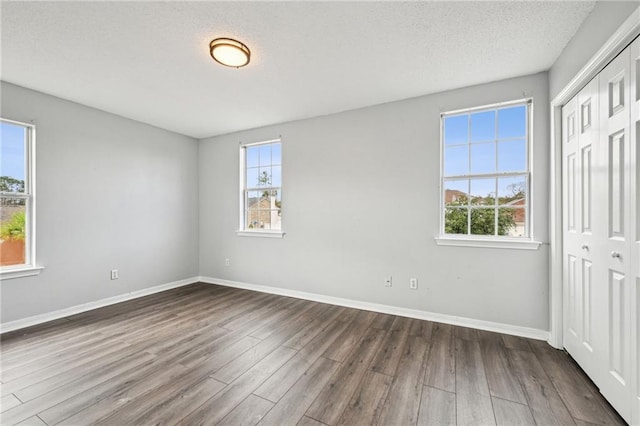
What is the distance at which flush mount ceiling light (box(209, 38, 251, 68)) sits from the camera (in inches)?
83.0

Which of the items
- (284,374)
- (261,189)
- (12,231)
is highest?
(261,189)

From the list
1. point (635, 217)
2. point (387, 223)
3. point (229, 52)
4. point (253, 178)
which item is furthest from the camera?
point (253, 178)

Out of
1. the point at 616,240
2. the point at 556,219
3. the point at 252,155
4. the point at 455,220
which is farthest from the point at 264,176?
the point at 616,240

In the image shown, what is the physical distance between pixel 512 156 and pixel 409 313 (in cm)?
213

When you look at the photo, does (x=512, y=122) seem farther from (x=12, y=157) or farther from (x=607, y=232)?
(x=12, y=157)

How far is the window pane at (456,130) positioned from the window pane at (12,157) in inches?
193

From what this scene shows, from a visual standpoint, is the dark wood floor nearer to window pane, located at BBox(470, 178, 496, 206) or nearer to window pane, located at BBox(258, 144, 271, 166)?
window pane, located at BBox(470, 178, 496, 206)

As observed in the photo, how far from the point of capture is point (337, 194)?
144 inches

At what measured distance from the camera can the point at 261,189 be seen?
14.4ft

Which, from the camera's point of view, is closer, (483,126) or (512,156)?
(512,156)

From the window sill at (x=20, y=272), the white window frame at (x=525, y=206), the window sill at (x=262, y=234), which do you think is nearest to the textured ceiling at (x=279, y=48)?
the white window frame at (x=525, y=206)

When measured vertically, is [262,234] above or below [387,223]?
below

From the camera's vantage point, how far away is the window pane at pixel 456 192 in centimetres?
301

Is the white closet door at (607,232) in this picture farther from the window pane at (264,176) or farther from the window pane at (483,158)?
the window pane at (264,176)
